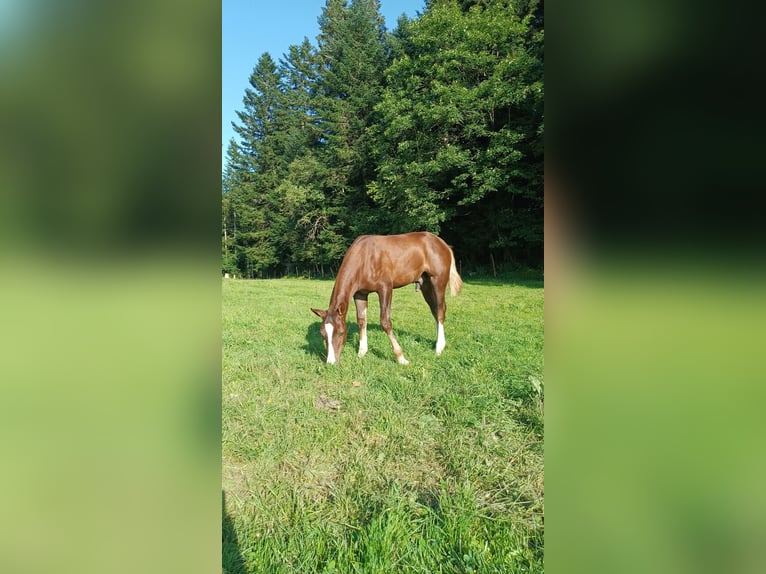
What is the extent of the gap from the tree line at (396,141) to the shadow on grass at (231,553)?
11.0 metres

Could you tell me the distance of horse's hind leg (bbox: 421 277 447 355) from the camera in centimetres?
539

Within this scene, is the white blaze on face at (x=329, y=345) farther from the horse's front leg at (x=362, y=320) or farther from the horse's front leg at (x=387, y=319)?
the horse's front leg at (x=387, y=319)

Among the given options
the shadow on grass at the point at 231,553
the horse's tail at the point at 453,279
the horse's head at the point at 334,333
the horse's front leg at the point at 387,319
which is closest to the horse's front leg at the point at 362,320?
the horse's front leg at the point at 387,319

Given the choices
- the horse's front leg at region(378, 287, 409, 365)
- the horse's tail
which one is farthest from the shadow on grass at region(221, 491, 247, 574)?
the horse's tail

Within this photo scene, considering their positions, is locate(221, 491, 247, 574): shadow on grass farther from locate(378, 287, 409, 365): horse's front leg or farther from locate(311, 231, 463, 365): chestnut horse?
locate(378, 287, 409, 365): horse's front leg

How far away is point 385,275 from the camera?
552 cm

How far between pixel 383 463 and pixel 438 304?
3.57m

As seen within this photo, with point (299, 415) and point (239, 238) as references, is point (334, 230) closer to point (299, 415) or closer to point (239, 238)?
point (239, 238)

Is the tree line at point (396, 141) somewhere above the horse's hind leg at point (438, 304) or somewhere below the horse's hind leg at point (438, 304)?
above

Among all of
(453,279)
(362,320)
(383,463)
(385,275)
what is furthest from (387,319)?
(383,463)

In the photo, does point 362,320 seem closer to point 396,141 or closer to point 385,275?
point 385,275

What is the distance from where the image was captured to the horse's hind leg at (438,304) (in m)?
5.39
